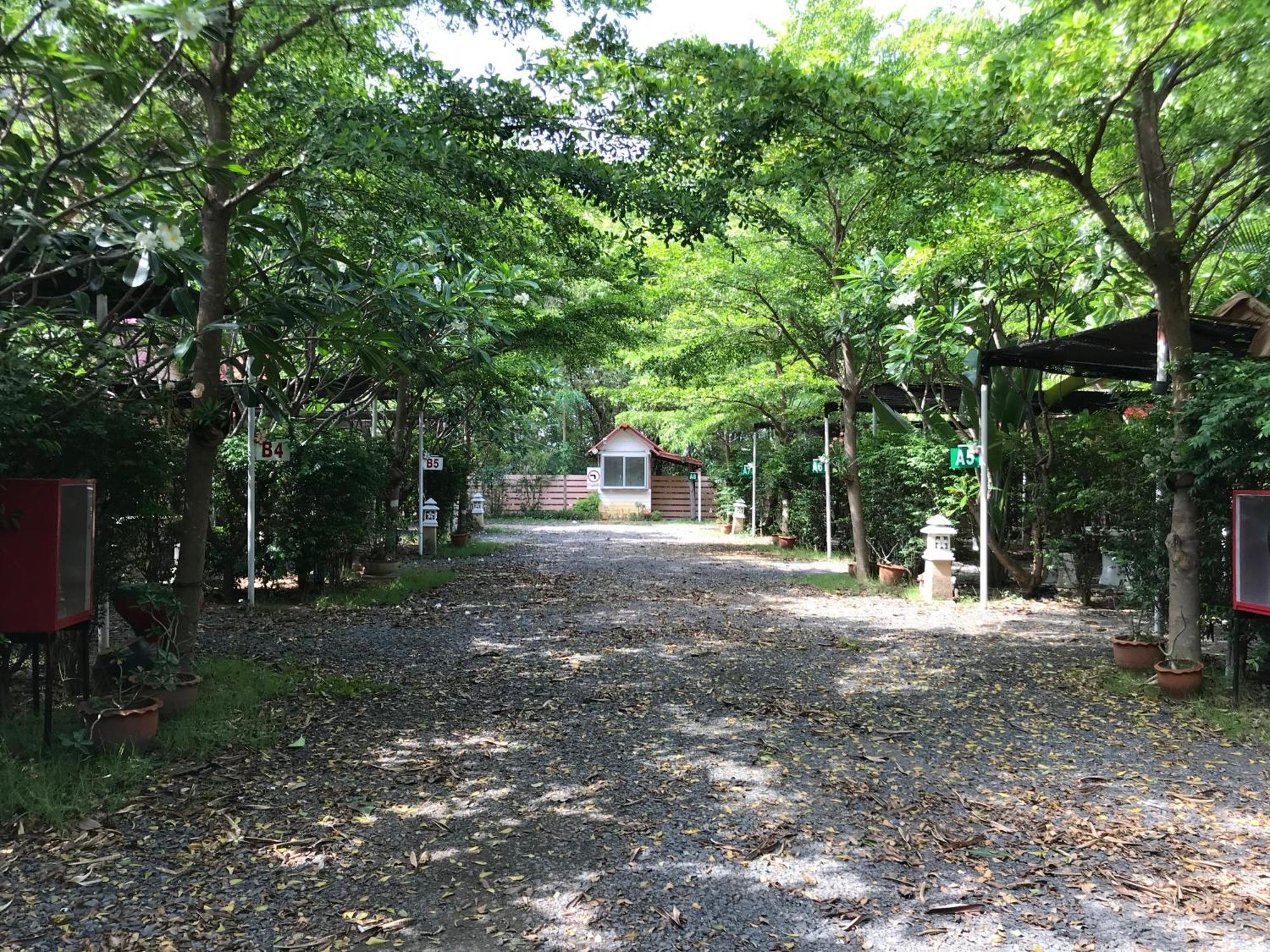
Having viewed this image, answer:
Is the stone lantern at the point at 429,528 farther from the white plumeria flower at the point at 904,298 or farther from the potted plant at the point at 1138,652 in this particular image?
the potted plant at the point at 1138,652

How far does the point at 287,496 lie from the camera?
9.34 m

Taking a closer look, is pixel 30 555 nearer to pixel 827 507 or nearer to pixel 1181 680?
pixel 1181 680

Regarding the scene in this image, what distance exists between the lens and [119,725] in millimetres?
4168

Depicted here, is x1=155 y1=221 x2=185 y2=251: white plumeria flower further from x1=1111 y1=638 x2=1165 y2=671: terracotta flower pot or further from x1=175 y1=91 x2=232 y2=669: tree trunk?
x1=1111 y1=638 x2=1165 y2=671: terracotta flower pot

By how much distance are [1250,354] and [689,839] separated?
556 centimetres

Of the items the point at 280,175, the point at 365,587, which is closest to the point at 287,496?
the point at 365,587

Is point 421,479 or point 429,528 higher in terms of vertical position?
point 421,479

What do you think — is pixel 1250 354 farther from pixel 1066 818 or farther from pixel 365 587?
pixel 365 587

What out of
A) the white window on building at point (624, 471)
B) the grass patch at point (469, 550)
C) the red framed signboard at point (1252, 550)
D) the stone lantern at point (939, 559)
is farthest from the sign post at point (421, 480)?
the white window on building at point (624, 471)

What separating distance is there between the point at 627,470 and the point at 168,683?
88.0 feet

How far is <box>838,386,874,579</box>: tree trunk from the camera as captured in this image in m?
12.3

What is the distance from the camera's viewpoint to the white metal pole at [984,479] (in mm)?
9016

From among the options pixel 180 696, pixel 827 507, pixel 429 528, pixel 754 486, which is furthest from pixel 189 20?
pixel 754 486

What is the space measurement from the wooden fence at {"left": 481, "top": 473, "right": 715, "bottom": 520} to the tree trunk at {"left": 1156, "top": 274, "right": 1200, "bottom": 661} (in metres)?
25.4
